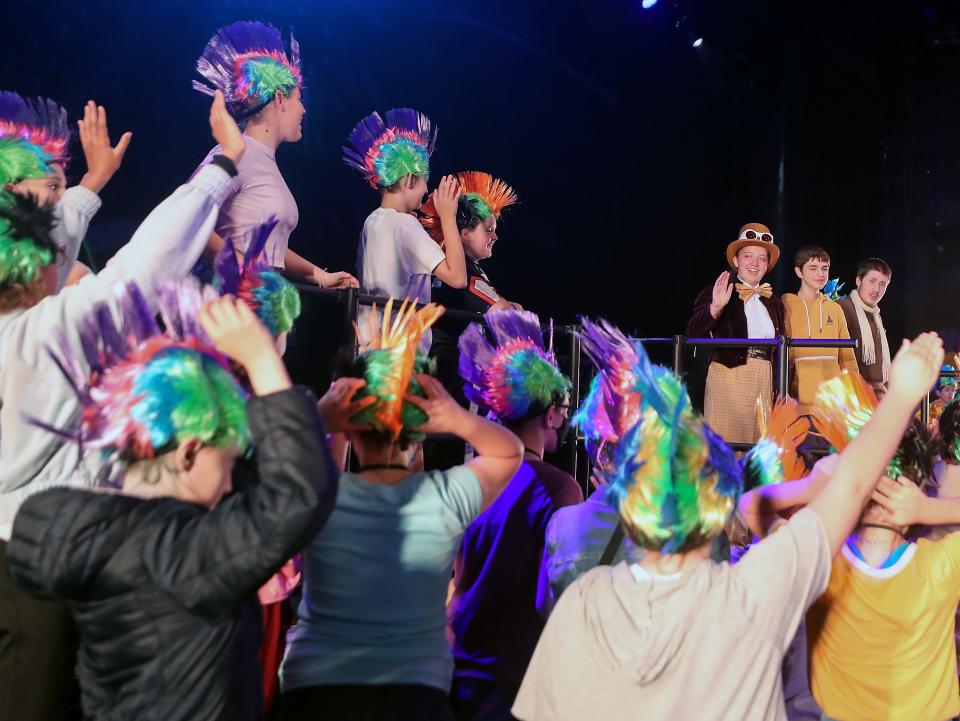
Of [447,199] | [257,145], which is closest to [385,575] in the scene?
[257,145]

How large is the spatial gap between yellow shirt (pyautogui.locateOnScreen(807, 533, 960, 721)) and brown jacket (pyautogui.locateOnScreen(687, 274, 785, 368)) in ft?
10.2

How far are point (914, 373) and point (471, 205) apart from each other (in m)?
2.93

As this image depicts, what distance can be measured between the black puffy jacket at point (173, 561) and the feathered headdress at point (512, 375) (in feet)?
3.99

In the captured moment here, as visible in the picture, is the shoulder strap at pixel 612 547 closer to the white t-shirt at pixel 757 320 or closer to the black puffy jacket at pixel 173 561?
the black puffy jacket at pixel 173 561

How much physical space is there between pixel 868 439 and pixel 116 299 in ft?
3.95

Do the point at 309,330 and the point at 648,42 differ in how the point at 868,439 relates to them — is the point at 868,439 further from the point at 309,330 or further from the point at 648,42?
the point at 648,42

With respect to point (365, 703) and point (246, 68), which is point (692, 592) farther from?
point (246, 68)

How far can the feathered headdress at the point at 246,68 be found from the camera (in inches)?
124

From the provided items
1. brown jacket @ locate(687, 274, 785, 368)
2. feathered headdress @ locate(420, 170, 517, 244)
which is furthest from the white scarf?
feathered headdress @ locate(420, 170, 517, 244)

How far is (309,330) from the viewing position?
3232mm

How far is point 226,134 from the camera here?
6.72 ft

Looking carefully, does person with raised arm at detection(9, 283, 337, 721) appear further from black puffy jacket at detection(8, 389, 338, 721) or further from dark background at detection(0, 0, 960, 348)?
dark background at detection(0, 0, 960, 348)

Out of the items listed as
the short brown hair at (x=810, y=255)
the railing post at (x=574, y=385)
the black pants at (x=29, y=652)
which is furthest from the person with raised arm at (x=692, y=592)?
the short brown hair at (x=810, y=255)

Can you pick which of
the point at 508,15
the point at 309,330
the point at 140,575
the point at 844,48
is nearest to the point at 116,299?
the point at 140,575
